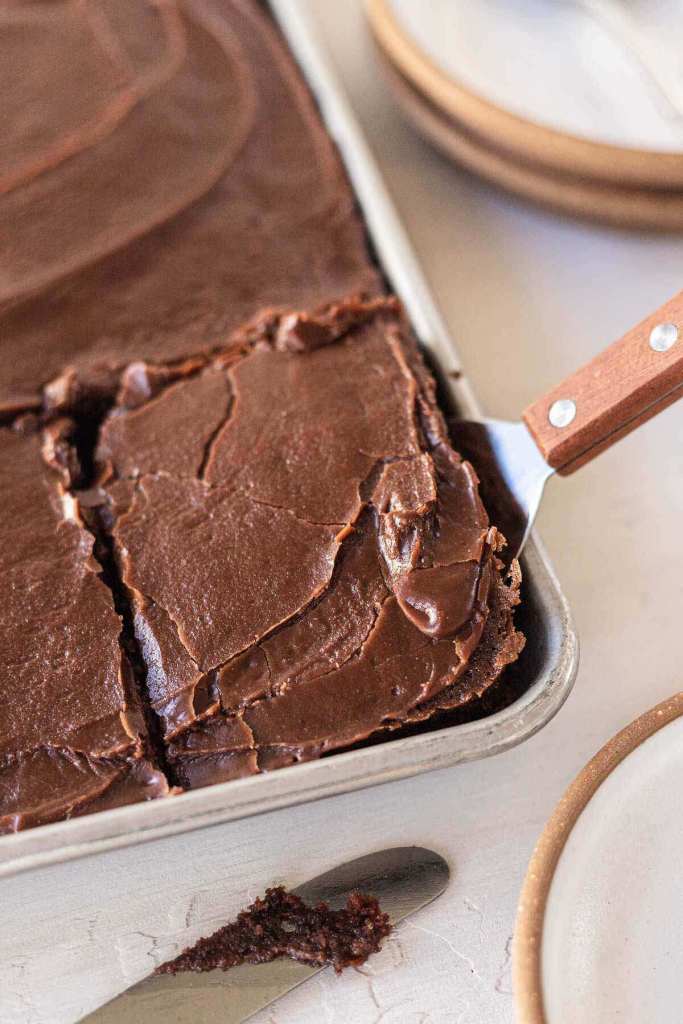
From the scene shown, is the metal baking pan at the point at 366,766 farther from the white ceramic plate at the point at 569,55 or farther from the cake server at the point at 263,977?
the white ceramic plate at the point at 569,55

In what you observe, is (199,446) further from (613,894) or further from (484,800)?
(613,894)

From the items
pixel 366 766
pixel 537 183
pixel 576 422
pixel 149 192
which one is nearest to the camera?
pixel 366 766

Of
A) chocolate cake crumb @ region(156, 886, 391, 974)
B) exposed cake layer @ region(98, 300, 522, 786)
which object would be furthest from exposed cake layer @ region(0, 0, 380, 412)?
chocolate cake crumb @ region(156, 886, 391, 974)

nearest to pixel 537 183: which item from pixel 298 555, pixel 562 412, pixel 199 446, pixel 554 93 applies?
pixel 554 93

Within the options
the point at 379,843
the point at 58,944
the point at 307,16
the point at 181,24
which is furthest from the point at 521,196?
the point at 58,944

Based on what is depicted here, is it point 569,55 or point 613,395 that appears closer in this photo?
point 613,395

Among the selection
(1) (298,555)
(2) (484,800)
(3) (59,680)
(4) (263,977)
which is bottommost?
(4) (263,977)

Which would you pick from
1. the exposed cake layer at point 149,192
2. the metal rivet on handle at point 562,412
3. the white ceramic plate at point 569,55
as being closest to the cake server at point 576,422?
the metal rivet on handle at point 562,412

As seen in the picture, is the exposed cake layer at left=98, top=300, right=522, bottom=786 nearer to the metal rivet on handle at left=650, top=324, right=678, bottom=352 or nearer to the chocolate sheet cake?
the chocolate sheet cake
